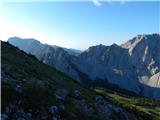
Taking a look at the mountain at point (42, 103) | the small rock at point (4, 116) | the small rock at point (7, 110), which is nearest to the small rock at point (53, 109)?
the mountain at point (42, 103)

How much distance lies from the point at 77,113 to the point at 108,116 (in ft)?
25.9

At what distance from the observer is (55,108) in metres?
39.2

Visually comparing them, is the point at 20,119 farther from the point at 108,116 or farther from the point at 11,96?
the point at 108,116

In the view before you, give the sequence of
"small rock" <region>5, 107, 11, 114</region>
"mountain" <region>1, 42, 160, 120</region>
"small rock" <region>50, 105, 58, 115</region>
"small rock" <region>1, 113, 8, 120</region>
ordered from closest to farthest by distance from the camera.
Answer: "small rock" <region>1, 113, 8, 120</region> < "small rock" <region>5, 107, 11, 114</region> < "mountain" <region>1, 42, 160, 120</region> < "small rock" <region>50, 105, 58, 115</region>

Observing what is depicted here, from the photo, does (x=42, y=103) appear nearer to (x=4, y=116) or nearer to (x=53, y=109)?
(x=53, y=109)

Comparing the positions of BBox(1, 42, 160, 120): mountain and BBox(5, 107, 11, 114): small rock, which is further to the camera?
BBox(1, 42, 160, 120): mountain

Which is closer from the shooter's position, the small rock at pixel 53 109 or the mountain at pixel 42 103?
the mountain at pixel 42 103

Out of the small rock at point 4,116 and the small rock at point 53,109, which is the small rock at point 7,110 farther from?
the small rock at point 53,109

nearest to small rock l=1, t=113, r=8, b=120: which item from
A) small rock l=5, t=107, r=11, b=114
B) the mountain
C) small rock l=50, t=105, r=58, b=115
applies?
the mountain

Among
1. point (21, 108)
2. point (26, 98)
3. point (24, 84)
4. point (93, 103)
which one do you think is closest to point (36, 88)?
point (24, 84)

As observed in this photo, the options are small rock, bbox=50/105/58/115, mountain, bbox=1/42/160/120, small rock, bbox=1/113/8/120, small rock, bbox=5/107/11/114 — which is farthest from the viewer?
small rock, bbox=50/105/58/115

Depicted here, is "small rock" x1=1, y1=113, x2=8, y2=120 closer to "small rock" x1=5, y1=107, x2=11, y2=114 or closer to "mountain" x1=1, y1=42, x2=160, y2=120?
"mountain" x1=1, y1=42, x2=160, y2=120

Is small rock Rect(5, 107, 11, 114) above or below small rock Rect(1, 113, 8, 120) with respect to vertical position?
above

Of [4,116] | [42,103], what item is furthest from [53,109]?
[4,116]
